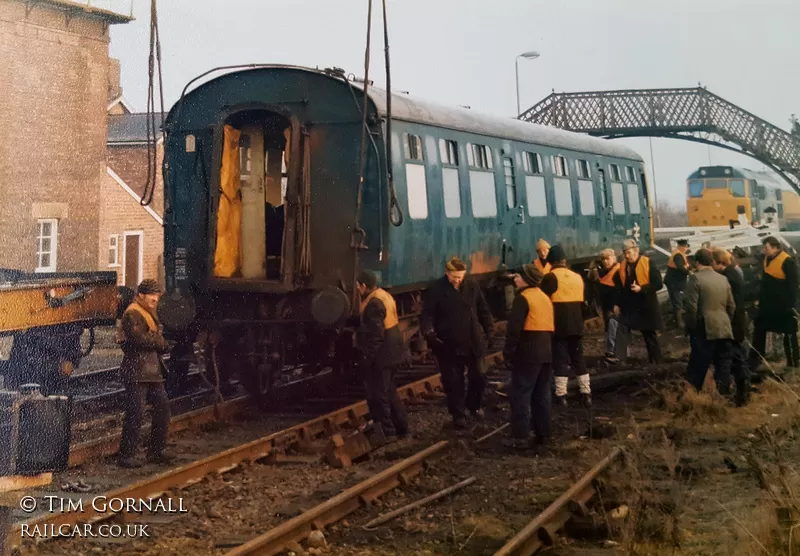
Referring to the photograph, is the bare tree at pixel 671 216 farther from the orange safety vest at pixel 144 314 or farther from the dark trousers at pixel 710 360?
the orange safety vest at pixel 144 314

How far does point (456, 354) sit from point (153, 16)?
166 inches

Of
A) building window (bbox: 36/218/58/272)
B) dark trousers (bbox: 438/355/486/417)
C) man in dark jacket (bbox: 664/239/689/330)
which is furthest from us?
building window (bbox: 36/218/58/272)

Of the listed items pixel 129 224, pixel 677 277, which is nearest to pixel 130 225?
pixel 129 224

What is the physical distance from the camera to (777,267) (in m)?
12.0

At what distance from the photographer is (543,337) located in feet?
29.3

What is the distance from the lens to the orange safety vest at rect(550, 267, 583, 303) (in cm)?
1033

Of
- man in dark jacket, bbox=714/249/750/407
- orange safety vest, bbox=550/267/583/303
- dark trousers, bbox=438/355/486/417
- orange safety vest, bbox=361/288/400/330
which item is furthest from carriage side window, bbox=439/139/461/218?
man in dark jacket, bbox=714/249/750/407

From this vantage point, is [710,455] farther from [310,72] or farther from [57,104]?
[57,104]

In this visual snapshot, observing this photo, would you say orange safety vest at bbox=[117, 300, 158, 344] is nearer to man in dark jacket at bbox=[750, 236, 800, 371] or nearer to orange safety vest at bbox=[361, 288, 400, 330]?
orange safety vest at bbox=[361, 288, 400, 330]

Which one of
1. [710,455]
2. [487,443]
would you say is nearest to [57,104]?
[487,443]

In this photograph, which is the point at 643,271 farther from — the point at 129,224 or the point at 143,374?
the point at 129,224

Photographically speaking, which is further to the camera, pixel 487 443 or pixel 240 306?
pixel 240 306

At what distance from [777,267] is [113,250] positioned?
62.7 ft

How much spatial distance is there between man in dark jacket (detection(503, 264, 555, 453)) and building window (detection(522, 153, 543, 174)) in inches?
244
